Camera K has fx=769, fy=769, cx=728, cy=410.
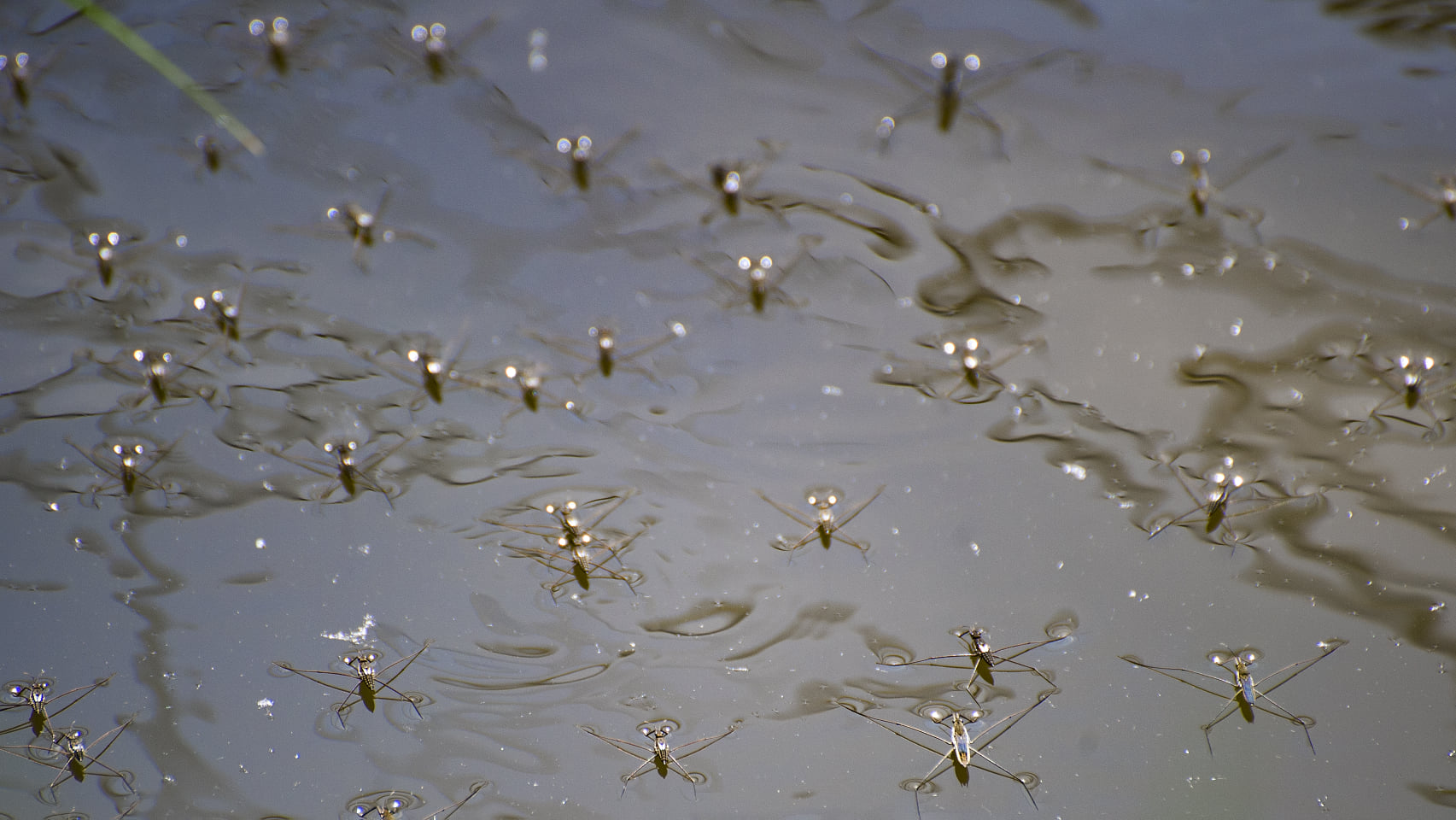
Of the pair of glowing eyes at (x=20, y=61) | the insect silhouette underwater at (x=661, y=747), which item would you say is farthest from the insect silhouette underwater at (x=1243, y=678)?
the pair of glowing eyes at (x=20, y=61)

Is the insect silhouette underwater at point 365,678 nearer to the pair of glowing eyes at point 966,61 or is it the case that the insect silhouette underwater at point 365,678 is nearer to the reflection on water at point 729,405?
the reflection on water at point 729,405

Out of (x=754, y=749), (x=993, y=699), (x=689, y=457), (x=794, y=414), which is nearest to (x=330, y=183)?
(x=689, y=457)

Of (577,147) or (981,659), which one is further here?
(981,659)

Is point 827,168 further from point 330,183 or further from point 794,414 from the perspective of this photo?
point 330,183

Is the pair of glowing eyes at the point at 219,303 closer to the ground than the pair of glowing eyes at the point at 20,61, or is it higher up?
closer to the ground

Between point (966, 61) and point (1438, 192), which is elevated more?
point (966, 61)

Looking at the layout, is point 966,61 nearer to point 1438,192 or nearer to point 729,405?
point 729,405

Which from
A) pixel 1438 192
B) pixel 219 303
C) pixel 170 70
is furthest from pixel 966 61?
pixel 219 303

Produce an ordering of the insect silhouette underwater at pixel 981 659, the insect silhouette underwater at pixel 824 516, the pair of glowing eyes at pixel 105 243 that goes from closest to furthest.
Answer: the pair of glowing eyes at pixel 105 243 < the insect silhouette underwater at pixel 824 516 < the insect silhouette underwater at pixel 981 659
